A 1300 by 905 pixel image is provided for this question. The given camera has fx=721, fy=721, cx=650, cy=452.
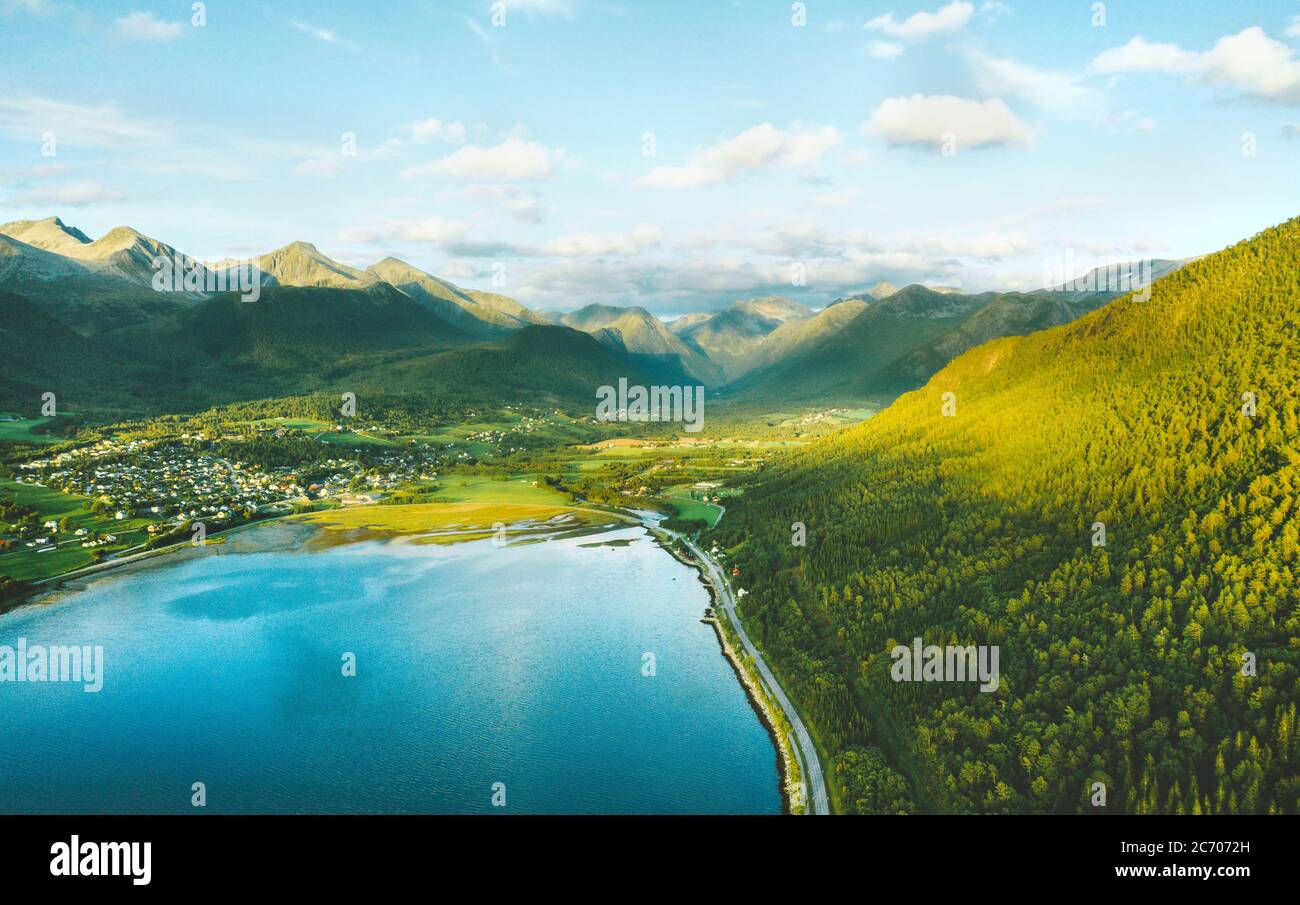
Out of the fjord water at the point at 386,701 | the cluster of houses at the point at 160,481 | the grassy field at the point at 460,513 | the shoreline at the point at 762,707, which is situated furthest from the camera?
the grassy field at the point at 460,513

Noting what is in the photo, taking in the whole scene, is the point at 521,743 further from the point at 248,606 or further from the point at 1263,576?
the point at 1263,576

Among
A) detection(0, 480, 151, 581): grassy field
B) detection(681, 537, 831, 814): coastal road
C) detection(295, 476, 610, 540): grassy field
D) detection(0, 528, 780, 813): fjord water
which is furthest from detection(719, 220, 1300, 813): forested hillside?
detection(0, 480, 151, 581): grassy field

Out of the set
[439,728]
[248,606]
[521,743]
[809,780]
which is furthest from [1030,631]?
[248,606]

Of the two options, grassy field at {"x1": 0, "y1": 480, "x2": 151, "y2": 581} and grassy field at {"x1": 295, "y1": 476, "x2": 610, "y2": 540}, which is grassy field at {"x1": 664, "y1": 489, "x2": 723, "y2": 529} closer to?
grassy field at {"x1": 295, "y1": 476, "x2": 610, "y2": 540}

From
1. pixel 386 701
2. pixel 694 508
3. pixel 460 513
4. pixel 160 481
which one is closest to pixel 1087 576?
pixel 386 701

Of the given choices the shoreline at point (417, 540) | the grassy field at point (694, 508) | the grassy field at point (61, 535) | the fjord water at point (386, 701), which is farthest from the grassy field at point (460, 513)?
the fjord water at point (386, 701)

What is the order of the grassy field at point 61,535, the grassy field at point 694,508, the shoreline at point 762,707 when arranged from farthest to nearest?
1. the grassy field at point 694,508
2. the grassy field at point 61,535
3. the shoreline at point 762,707

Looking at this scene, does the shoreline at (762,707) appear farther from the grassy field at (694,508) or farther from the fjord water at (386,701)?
the grassy field at (694,508)
